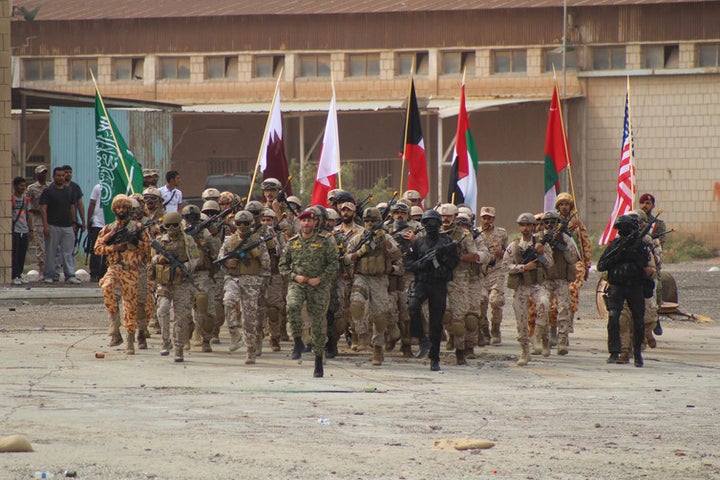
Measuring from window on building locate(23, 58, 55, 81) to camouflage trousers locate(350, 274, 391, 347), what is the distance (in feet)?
89.8

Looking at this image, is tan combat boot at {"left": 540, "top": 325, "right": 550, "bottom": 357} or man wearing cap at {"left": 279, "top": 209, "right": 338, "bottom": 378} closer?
man wearing cap at {"left": 279, "top": 209, "right": 338, "bottom": 378}

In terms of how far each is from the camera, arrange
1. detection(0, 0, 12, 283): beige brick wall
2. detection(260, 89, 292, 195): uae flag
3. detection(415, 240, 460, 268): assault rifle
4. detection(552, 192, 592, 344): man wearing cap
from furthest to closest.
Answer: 1. detection(0, 0, 12, 283): beige brick wall
2. detection(260, 89, 292, 195): uae flag
3. detection(552, 192, 592, 344): man wearing cap
4. detection(415, 240, 460, 268): assault rifle

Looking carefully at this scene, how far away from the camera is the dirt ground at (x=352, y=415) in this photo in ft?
26.4

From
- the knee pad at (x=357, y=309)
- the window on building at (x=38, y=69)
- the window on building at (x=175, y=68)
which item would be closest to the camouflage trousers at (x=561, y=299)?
the knee pad at (x=357, y=309)

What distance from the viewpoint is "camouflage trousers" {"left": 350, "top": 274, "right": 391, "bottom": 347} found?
13.0m

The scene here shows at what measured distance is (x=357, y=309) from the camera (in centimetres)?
1309

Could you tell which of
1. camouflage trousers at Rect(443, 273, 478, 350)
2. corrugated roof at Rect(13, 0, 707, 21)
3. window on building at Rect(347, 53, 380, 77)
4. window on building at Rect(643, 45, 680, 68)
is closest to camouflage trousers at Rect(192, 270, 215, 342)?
camouflage trousers at Rect(443, 273, 478, 350)

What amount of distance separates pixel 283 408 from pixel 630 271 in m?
4.69

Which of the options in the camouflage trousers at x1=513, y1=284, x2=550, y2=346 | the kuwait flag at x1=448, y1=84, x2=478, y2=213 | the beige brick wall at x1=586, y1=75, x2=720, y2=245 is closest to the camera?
the camouflage trousers at x1=513, y1=284, x2=550, y2=346

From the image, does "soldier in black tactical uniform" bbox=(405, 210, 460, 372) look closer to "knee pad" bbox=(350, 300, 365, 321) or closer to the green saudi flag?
"knee pad" bbox=(350, 300, 365, 321)

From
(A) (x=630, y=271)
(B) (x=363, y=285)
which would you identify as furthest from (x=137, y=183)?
(A) (x=630, y=271)

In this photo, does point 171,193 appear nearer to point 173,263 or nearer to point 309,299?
point 173,263

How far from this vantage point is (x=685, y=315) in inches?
709

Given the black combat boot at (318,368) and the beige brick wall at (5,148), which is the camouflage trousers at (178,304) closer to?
the black combat boot at (318,368)
